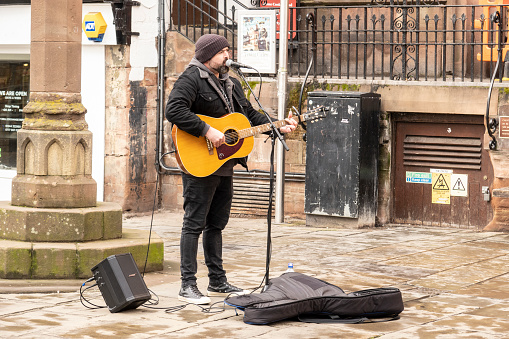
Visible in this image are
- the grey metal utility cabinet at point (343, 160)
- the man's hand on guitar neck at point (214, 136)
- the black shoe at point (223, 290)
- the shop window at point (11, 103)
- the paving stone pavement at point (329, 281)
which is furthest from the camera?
the shop window at point (11, 103)

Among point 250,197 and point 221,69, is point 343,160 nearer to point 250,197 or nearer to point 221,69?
point 250,197

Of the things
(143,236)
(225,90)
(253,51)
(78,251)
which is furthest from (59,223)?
(253,51)

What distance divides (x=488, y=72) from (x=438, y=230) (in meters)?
2.29

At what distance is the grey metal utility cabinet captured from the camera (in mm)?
10414

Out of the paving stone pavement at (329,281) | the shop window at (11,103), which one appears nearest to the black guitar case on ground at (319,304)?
the paving stone pavement at (329,281)

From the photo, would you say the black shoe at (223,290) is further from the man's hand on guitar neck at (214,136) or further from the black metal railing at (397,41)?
the black metal railing at (397,41)

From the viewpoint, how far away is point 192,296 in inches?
246

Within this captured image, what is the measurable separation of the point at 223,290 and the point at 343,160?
428 centimetres

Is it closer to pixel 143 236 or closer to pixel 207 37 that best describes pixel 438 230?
pixel 143 236

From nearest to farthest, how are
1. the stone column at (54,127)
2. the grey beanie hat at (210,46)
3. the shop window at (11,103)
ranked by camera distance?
1. the grey beanie hat at (210,46)
2. the stone column at (54,127)
3. the shop window at (11,103)

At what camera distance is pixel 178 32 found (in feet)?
39.8

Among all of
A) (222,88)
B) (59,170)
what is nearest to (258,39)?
(59,170)

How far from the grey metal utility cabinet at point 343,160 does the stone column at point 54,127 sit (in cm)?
383

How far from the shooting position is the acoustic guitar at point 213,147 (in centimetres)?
621
